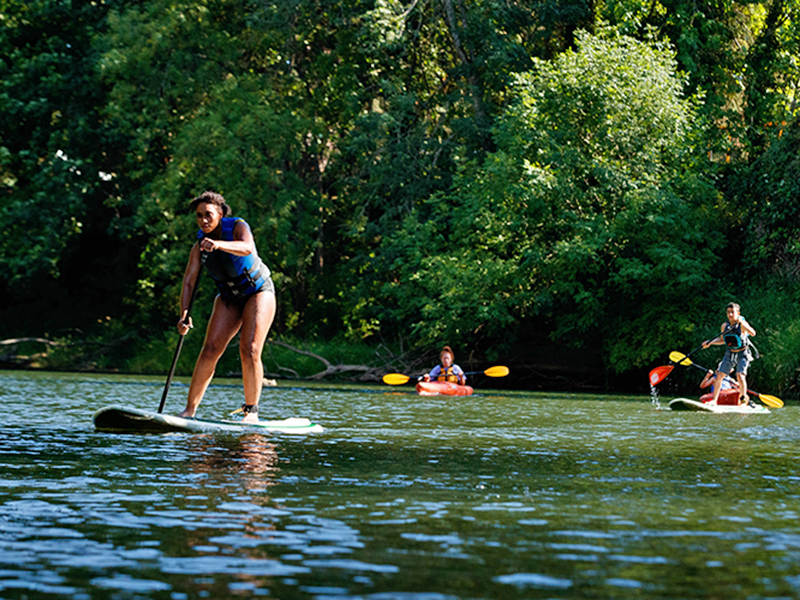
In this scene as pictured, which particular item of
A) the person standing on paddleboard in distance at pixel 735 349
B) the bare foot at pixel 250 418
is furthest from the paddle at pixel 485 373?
the bare foot at pixel 250 418

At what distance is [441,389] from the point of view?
2422cm

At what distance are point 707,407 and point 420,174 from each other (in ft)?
56.3

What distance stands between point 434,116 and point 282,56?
608cm

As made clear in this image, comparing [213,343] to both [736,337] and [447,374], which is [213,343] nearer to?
[736,337]

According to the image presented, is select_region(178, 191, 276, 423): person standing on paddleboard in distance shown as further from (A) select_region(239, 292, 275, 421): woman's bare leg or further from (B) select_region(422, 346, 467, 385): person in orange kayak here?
(B) select_region(422, 346, 467, 385): person in orange kayak

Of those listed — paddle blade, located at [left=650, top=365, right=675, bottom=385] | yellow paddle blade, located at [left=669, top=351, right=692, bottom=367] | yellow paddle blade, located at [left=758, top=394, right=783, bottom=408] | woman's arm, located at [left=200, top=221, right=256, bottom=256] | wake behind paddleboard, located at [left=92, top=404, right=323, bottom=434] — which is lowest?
wake behind paddleboard, located at [left=92, top=404, right=323, bottom=434]

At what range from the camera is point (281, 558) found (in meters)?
5.33

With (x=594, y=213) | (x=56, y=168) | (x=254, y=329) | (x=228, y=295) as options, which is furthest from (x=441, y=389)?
(x=56, y=168)

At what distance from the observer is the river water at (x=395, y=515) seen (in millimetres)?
4887

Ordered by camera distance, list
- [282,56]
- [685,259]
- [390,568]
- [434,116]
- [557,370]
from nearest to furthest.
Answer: [390,568] → [685,259] → [557,370] → [434,116] → [282,56]

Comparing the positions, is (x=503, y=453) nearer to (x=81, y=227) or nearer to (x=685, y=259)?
(x=685, y=259)

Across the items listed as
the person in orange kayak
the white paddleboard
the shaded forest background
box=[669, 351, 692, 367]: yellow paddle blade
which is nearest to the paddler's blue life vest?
the white paddleboard

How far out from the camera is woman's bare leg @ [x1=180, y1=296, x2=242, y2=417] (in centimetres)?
1180

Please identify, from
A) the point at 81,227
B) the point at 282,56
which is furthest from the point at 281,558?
the point at 81,227
